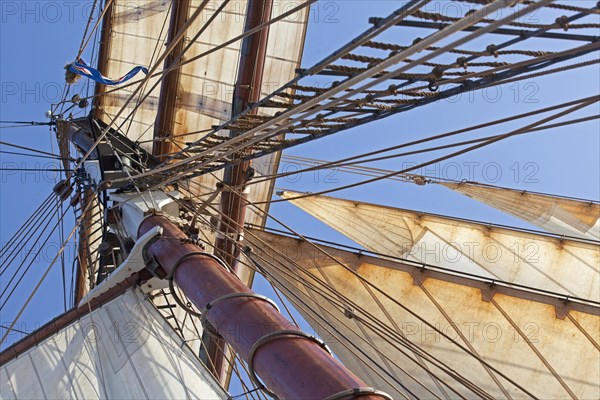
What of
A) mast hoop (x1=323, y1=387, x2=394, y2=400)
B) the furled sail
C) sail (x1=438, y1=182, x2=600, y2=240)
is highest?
mast hoop (x1=323, y1=387, x2=394, y2=400)

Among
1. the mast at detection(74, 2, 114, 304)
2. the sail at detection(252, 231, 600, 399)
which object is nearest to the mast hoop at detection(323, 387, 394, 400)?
the sail at detection(252, 231, 600, 399)

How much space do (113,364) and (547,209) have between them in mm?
8003

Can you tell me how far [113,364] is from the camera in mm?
5426

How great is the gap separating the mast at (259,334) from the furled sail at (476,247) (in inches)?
195

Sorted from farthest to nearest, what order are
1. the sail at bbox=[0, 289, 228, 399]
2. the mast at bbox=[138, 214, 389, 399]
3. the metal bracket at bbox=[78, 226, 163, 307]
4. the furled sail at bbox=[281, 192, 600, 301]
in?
1. the furled sail at bbox=[281, 192, 600, 301]
2. the metal bracket at bbox=[78, 226, 163, 307]
3. the sail at bbox=[0, 289, 228, 399]
4. the mast at bbox=[138, 214, 389, 399]

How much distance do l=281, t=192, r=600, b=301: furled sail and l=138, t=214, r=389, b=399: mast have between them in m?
4.96

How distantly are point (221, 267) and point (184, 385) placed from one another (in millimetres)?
932

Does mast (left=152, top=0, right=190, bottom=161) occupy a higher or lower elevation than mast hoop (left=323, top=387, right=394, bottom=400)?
higher

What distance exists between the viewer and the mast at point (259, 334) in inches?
129

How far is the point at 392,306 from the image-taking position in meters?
8.70

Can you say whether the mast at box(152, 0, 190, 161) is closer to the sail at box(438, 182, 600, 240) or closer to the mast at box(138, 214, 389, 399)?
the mast at box(138, 214, 389, 399)

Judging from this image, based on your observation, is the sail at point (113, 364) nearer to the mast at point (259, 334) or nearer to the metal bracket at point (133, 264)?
the metal bracket at point (133, 264)

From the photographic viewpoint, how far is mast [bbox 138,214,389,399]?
10.7 feet

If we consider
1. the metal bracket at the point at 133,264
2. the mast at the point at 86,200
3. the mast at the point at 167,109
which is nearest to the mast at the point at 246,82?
the metal bracket at the point at 133,264
